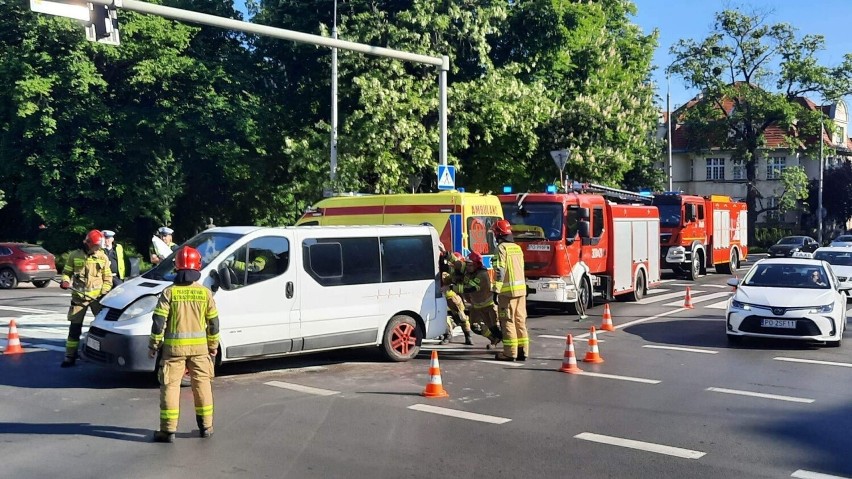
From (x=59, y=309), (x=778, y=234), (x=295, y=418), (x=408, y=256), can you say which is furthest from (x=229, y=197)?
(x=778, y=234)

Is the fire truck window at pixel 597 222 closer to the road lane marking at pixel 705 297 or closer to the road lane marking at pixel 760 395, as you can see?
the road lane marking at pixel 705 297

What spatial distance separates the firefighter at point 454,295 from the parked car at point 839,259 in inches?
477

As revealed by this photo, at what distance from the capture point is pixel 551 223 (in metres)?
18.2

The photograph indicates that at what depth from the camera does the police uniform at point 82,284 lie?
1189 cm

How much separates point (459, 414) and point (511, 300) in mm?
3310

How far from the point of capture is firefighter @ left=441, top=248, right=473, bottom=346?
13047mm

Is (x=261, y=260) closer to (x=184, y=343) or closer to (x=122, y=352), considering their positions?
(x=122, y=352)

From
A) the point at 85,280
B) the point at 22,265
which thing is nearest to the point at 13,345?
the point at 85,280

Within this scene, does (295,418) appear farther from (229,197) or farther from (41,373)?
(229,197)

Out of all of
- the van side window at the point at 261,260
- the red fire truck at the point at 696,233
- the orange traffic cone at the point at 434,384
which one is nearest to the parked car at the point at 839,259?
the red fire truck at the point at 696,233

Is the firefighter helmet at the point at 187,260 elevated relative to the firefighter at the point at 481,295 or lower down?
elevated

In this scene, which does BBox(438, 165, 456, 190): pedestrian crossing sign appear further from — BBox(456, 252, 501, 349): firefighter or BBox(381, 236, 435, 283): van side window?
BBox(381, 236, 435, 283): van side window

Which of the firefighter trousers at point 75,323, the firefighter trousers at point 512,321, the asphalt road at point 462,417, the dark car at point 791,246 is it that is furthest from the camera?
the dark car at point 791,246

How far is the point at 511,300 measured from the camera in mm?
12094
